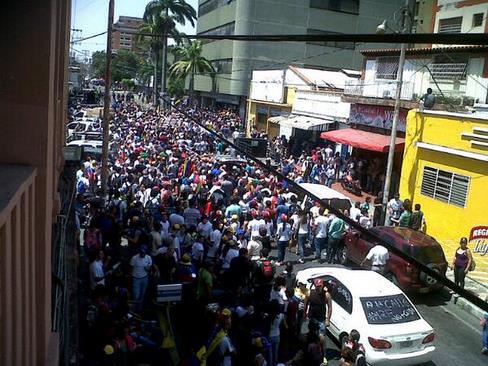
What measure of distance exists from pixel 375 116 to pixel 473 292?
497 inches

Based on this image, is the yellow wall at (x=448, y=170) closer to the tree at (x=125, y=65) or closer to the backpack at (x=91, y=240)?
the backpack at (x=91, y=240)

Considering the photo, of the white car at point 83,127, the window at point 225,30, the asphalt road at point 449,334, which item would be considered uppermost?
the window at point 225,30

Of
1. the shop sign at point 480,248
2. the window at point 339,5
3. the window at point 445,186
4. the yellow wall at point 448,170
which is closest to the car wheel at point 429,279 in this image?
the yellow wall at point 448,170

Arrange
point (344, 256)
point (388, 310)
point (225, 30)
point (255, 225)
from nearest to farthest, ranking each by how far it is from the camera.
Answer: point (388, 310), point (255, 225), point (344, 256), point (225, 30)

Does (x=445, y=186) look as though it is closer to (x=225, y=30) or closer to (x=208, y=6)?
(x=225, y=30)

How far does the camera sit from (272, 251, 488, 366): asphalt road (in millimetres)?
9359

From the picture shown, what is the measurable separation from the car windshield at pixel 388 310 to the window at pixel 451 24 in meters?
18.3

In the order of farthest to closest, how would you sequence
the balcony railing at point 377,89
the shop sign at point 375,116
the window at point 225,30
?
the window at point 225,30
the shop sign at point 375,116
the balcony railing at point 377,89

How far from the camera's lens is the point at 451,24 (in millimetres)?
24766

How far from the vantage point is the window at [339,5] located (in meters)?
37.4

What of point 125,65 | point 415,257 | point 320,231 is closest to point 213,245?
point 320,231

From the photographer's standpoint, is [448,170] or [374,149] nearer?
[448,170]

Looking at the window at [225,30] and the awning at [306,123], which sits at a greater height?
the window at [225,30]

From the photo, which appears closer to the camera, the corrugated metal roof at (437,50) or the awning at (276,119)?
the corrugated metal roof at (437,50)
